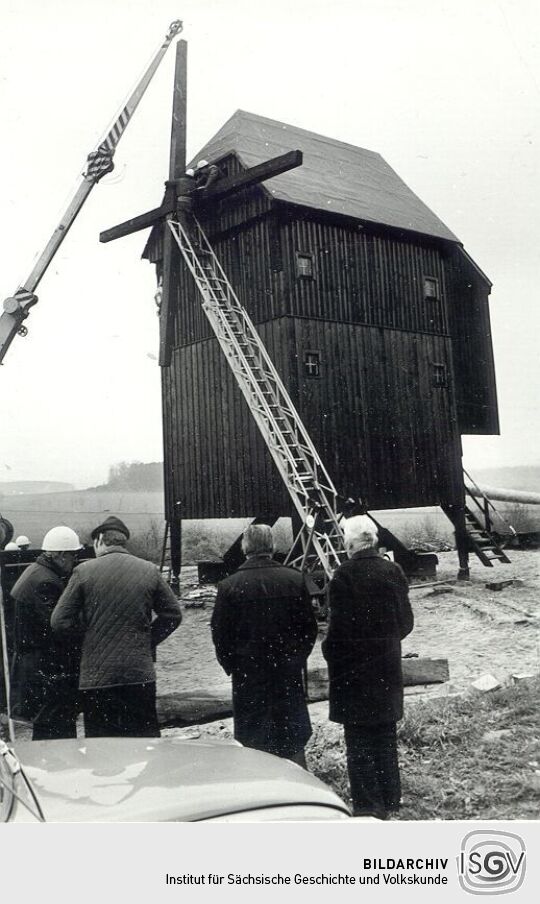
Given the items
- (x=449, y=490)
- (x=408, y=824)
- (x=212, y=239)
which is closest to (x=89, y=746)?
(x=408, y=824)

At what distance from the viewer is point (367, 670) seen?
5.23m

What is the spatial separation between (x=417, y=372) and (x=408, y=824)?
14.3m

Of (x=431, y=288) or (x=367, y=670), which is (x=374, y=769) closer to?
(x=367, y=670)

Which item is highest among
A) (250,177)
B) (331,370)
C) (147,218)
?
(250,177)

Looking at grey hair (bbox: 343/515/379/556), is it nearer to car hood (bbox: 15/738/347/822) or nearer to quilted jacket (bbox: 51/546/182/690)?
quilted jacket (bbox: 51/546/182/690)

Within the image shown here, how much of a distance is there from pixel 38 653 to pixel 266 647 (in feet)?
6.35

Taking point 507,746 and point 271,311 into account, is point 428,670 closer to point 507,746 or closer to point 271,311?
point 507,746

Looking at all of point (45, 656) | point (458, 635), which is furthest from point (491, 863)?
point (458, 635)

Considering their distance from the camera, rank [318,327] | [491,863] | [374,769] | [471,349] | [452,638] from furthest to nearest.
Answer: [471,349]
[318,327]
[452,638]
[374,769]
[491,863]

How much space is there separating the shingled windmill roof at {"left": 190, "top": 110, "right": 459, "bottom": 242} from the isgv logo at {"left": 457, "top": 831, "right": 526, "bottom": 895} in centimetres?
1287

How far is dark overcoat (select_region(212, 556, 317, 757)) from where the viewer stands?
5.43m

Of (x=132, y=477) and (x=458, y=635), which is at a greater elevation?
(x=132, y=477)

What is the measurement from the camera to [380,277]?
16.6 meters

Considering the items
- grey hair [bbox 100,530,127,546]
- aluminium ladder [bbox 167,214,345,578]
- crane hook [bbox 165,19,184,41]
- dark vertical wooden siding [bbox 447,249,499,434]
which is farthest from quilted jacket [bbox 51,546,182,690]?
dark vertical wooden siding [bbox 447,249,499,434]
